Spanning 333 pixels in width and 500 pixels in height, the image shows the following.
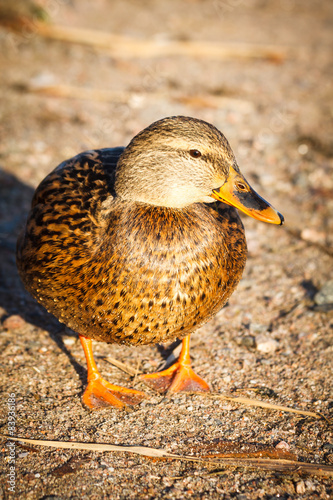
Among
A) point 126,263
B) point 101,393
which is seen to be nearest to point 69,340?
point 101,393

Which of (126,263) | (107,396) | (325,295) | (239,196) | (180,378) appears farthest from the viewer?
(325,295)

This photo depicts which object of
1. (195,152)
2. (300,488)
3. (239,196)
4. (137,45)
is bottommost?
(300,488)

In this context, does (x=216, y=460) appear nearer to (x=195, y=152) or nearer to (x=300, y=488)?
(x=300, y=488)

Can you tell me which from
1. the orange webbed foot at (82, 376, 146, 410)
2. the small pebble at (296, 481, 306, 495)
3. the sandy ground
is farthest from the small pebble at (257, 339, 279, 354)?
the small pebble at (296, 481, 306, 495)

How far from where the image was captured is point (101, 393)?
325 cm

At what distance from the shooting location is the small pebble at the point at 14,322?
3.82m

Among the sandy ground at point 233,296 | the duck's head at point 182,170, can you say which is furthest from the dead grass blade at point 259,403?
the duck's head at point 182,170

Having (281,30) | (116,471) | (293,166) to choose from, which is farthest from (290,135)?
(116,471)

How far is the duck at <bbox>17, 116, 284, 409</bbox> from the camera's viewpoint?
9.21ft

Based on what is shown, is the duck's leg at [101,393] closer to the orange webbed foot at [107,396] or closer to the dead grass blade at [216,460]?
the orange webbed foot at [107,396]

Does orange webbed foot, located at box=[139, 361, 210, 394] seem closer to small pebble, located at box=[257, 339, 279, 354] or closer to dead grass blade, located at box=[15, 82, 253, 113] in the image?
small pebble, located at box=[257, 339, 279, 354]

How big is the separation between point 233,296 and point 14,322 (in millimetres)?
1704

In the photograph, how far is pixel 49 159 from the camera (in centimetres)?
572

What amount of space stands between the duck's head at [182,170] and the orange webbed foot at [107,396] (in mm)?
1203
